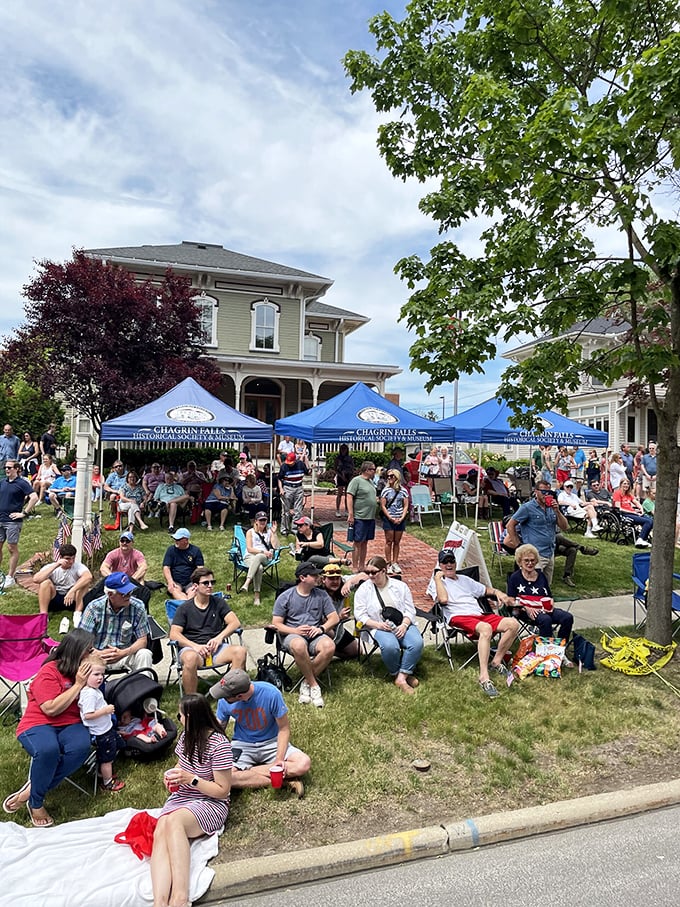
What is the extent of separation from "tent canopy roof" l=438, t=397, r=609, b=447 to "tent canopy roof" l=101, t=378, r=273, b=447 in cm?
465

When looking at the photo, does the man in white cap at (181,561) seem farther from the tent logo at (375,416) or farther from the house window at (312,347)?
the house window at (312,347)

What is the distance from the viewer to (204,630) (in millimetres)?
5727

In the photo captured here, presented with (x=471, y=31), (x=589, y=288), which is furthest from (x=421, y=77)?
(x=589, y=288)

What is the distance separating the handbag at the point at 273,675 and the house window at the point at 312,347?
25.1 meters

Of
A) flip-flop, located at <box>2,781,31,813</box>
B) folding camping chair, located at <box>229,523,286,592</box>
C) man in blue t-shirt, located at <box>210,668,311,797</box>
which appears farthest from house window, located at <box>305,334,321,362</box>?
flip-flop, located at <box>2,781,31,813</box>

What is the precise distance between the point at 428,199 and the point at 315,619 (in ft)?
17.4

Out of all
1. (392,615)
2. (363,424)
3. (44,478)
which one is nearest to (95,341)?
(44,478)

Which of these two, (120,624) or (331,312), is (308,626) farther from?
(331,312)

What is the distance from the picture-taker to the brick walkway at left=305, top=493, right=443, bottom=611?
938 centimetres

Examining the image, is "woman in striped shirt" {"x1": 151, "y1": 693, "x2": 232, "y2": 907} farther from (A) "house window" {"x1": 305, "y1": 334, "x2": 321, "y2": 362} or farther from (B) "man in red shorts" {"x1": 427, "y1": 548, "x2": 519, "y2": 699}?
(A) "house window" {"x1": 305, "y1": 334, "x2": 321, "y2": 362}

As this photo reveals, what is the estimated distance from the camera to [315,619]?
5992 mm

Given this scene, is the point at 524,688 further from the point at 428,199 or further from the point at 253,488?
the point at 253,488

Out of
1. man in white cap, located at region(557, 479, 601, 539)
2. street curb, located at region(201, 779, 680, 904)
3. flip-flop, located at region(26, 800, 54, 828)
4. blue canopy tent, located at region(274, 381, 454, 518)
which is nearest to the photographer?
street curb, located at region(201, 779, 680, 904)

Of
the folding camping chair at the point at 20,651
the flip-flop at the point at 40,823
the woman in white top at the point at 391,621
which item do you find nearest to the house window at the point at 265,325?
the woman in white top at the point at 391,621
